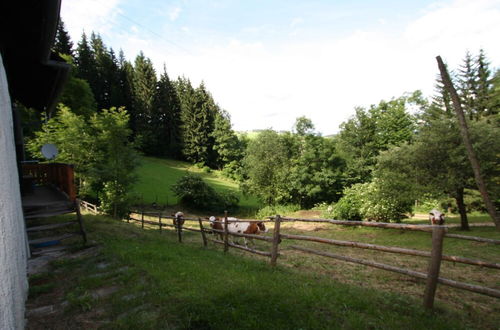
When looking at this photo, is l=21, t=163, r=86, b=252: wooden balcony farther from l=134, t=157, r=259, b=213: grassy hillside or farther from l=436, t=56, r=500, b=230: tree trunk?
l=436, t=56, r=500, b=230: tree trunk

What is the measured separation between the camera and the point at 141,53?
52625 millimetres

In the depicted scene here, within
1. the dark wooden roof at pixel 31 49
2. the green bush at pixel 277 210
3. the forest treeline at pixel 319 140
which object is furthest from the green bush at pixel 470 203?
the dark wooden roof at pixel 31 49

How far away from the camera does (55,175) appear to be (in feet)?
30.3

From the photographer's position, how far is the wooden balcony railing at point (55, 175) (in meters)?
7.59

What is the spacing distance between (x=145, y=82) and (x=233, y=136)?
814 inches

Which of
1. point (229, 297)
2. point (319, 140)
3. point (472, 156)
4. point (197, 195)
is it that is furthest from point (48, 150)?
point (319, 140)

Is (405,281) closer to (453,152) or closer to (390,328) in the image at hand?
(390,328)

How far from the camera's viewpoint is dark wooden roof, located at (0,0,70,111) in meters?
3.56

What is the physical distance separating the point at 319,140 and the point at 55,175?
22.4m

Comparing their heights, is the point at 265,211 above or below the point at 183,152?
below

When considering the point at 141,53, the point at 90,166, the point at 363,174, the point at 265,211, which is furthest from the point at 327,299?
the point at 141,53

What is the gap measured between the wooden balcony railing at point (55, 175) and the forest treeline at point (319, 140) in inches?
199

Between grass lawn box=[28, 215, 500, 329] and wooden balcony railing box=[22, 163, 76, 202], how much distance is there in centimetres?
256

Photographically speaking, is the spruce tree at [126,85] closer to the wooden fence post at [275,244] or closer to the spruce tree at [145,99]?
the spruce tree at [145,99]
